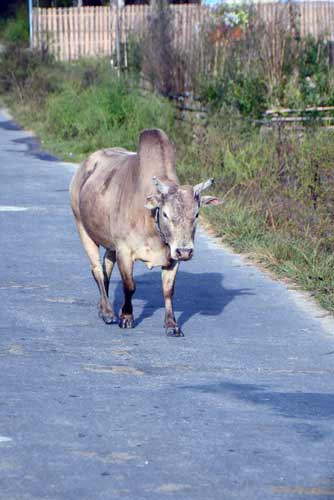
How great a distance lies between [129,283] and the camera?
9.10m

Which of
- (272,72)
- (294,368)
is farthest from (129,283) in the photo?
(272,72)

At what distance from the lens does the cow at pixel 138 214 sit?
8.50 m

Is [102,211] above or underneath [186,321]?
above

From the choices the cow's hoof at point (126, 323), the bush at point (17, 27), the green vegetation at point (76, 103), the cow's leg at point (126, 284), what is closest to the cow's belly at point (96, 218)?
the cow's leg at point (126, 284)

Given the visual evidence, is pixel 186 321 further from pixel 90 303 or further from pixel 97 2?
pixel 97 2

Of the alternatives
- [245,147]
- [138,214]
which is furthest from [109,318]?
[245,147]

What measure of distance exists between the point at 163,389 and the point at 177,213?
1587 millimetres

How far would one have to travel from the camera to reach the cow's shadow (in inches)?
392

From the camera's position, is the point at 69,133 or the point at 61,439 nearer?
the point at 61,439

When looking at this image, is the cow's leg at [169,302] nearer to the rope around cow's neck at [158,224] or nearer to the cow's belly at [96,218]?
the rope around cow's neck at [158,224]

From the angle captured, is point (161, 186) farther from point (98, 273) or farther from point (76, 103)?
point (76, 103)

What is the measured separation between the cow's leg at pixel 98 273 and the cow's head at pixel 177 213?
108 centimetres

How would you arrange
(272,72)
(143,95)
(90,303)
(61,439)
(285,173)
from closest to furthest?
1. (61,439)
2. (90,303)
3. (285,173)
4. (272,72)
5. (143,95)

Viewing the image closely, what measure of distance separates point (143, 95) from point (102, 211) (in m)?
12.1
